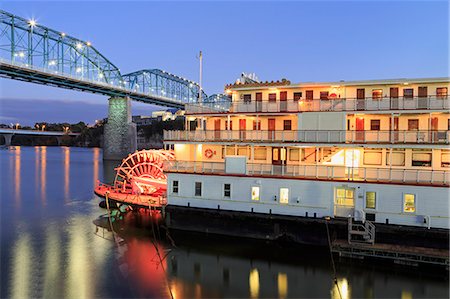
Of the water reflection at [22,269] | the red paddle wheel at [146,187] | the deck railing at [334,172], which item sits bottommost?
the water reflection at [22,269]

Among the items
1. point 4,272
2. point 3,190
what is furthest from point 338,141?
point 3,190

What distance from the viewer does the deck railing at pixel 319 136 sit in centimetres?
2367

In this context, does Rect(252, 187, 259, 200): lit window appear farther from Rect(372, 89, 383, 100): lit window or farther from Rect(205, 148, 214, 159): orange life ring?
Rect(372, 89, 383, 100): lit window

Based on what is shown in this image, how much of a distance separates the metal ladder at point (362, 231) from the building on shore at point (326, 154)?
48 centimetres

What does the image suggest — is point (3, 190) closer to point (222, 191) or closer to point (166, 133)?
point (166, 133)

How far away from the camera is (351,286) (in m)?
19.8

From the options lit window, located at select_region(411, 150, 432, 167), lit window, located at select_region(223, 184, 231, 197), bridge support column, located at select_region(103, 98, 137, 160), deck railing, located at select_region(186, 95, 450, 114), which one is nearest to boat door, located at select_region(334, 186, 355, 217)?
lit window, located at select_region(411, 150, 432, 167)

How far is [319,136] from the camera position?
999 inches

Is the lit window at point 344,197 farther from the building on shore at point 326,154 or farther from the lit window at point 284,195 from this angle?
the lit window at point 284,195

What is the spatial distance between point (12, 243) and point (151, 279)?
1283 cm

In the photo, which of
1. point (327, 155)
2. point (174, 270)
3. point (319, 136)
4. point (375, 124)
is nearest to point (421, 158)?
point (375, 124)

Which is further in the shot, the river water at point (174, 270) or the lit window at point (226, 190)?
the lit window at point (226, 190)

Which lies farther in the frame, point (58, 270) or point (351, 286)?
point (58, 270)

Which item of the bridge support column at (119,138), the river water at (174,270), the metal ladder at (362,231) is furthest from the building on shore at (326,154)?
the bridge support column at (119,138)
